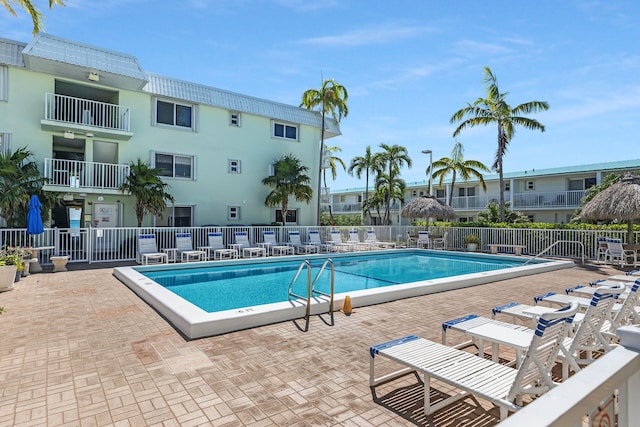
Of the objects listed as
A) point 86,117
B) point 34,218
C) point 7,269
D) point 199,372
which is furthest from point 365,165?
point 199,372

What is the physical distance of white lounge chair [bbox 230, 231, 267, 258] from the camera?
15352 millimetres

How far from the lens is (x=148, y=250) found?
13430 mm

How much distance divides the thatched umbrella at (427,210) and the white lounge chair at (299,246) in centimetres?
662

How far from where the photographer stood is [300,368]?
419 cm

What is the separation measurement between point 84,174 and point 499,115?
71.2 ft

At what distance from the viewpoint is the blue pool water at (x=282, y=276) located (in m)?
9.04

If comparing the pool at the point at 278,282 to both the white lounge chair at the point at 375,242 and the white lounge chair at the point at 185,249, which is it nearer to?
the white lounge chair at the point at 375,242

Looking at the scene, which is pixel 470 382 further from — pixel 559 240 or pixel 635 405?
pixel 559 240

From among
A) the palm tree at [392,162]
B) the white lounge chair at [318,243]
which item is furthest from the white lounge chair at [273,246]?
the palm tree at [392,162]

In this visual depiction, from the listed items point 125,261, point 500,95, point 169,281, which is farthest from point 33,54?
point 500,95

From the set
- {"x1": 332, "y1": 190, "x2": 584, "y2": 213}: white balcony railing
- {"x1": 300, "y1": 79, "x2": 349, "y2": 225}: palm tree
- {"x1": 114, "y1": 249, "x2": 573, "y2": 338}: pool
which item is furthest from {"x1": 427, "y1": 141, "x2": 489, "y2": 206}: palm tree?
{"x1": 114, "y1": 249, "x2": 573, "y2": 338}: pool

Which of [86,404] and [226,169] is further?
[226,169]

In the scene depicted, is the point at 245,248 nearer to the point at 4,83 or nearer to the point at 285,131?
the point at 285,131

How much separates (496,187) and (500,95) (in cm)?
1238
